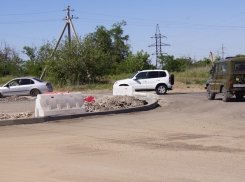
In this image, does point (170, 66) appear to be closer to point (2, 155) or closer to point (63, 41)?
point (63, 41)

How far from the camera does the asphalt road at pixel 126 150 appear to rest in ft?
19.6

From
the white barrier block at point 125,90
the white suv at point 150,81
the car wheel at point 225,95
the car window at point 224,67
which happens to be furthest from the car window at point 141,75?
the car wheel at point 225,95

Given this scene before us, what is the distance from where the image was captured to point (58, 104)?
43.2 feet

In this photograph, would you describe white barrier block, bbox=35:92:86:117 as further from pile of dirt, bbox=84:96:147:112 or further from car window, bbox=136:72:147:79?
car window, bbox=136:72:147:79

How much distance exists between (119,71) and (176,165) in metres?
55.6

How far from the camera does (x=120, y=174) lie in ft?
19.6

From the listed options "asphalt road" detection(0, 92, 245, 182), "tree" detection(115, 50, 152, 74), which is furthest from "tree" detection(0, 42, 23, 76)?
"asphalt road" detection(0, 92, 245, 182)

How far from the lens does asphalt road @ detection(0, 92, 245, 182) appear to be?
19.6 ft

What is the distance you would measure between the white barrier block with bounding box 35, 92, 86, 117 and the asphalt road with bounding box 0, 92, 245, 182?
810 millimetres

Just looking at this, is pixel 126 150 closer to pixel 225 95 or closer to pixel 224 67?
pixel 225 95

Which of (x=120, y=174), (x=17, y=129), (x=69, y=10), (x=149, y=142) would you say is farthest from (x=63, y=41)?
(x=120, y=174)

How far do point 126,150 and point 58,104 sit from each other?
5.89 m

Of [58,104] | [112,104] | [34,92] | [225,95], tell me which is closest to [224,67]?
[225,95]

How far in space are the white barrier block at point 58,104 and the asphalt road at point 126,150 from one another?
0.81 m
